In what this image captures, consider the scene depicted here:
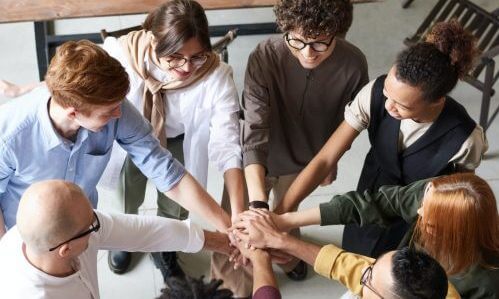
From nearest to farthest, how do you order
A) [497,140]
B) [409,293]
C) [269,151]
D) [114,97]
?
[409,293], [114,97], [269,151], [497,140]

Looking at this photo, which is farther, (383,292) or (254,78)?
(254,78)

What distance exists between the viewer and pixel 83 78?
1.64 m

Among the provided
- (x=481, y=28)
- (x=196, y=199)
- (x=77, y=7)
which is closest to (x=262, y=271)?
(x=196, y=199)

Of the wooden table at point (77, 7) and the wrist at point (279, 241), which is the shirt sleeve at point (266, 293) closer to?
the wrist at point (279, 241)

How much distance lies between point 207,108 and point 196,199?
1.09ft

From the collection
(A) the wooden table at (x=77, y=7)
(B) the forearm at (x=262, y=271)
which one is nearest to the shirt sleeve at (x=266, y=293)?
(B) the forearm at (x=262, y=271)

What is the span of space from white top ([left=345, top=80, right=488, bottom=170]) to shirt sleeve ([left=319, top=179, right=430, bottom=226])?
0.49ft

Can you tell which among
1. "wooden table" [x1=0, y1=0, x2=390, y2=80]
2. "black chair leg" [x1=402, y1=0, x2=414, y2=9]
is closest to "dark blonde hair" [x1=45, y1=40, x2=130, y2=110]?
"wooden table" [x1=0, y1=0, x2=390, y2=80]

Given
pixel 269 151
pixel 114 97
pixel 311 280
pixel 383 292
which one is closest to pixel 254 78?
pixel 269 151

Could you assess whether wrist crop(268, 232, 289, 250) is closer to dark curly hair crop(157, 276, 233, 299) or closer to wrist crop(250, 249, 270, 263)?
wrist crop(250, 249, 270, 263)

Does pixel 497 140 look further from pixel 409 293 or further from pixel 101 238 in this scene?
pixel 101 238

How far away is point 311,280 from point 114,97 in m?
1.48

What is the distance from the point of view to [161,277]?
277 centimetres

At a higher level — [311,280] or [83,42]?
[83,42]
